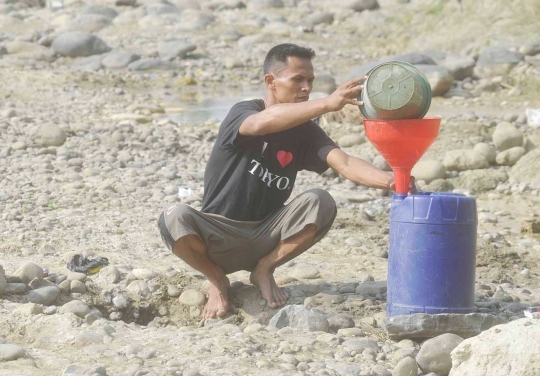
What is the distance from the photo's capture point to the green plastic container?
158 inches

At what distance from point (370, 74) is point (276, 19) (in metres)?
19.8

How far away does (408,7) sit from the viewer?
23406 millimetres

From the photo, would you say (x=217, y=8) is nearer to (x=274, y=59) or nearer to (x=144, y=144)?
(x=144, y=144)

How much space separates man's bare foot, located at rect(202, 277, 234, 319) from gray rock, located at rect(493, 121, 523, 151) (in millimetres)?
5212

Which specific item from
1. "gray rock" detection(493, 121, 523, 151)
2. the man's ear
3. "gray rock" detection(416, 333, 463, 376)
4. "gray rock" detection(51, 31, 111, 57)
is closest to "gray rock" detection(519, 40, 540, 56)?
"gray rock" detection(493, 121, 523, 151)

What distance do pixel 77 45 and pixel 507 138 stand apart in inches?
450

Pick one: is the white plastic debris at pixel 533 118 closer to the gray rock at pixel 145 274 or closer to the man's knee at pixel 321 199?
the man's knee at pixel 321 199

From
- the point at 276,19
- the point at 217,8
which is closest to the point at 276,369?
the point at 276,19

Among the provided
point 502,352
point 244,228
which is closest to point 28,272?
point 244,228

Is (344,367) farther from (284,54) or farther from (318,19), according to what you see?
(318,19)

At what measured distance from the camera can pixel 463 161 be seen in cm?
886

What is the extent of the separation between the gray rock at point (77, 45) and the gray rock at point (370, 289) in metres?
14.7

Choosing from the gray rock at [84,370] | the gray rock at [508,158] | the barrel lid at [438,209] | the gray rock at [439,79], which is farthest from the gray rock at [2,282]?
the gray rock at [439,79]

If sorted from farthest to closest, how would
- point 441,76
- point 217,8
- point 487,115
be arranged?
point 217,8 < point 441,76 < point 487,115
